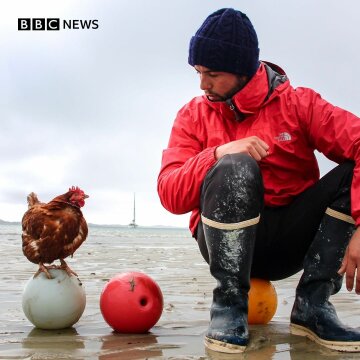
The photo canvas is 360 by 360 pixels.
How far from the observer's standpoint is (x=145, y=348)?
3.13m

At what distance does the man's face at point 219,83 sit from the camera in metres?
3.33

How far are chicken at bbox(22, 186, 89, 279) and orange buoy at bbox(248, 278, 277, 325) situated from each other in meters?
1.30

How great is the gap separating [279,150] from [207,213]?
2.21 feet

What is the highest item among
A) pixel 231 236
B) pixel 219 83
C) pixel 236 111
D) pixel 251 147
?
pixel 219 83

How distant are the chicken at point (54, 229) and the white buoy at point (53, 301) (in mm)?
71

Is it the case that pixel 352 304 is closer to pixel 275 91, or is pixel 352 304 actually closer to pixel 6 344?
pixel 275 91

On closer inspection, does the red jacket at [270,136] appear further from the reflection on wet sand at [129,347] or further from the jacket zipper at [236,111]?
the reflection on wet sand at [129,347]

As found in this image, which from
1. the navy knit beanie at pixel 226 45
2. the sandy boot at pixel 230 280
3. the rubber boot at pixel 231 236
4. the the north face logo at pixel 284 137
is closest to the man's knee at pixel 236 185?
the rubber boot at pixel 231 236

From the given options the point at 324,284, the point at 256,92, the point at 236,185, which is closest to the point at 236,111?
the point at 256,92

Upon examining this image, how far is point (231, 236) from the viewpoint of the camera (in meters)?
3.02

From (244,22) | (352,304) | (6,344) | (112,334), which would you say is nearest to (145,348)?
(112,334)

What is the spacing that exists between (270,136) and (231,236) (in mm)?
746

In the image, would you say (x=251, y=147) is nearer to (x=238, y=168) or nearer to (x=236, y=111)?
(x=238, y=168)

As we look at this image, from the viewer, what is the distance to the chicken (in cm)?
393
